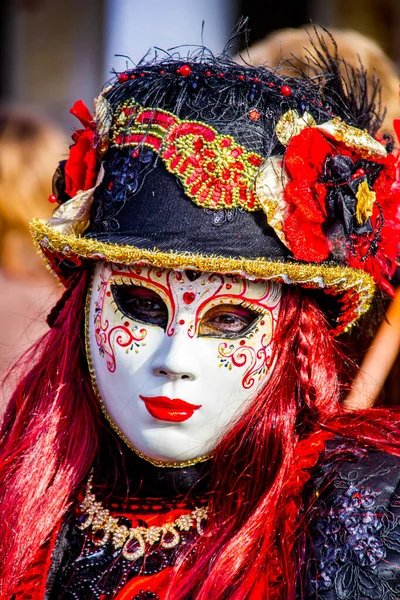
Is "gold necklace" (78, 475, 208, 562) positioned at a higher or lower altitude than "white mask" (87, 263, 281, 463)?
lower

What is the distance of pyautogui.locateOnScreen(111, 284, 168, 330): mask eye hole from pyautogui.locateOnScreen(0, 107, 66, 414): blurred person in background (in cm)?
151

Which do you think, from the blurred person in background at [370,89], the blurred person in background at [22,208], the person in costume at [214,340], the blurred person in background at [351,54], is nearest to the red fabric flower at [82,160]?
the person in costume at [214,340]

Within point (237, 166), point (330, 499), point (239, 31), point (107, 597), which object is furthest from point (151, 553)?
point (239, 31)

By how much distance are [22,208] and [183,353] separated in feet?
6.83

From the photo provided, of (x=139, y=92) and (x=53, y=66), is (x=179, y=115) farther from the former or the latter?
(x=53, y=66)

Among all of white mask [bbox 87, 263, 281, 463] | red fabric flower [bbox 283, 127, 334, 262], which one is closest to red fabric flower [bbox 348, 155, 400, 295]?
red fabric flower [bbox 283, 127, 334, 262]

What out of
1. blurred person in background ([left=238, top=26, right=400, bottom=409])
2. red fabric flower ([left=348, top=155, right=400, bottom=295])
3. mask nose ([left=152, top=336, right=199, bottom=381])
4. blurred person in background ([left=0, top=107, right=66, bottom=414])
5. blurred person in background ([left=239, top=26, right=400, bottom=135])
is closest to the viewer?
mask nose ([left=152, top=336, right=199, bottom=381])

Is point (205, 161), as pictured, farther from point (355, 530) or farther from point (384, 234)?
point (355, 530)

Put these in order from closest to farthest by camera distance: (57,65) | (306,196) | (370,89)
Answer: (306,196), (370,89), (57,65)

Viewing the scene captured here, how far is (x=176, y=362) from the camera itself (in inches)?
85.0

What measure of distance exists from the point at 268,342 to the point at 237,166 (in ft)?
1.41

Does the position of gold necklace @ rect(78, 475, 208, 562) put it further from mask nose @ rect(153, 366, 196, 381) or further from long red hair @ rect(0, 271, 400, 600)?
mask nose @ rect(153, 366, 196, 381)

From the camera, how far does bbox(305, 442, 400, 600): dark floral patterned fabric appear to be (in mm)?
2006

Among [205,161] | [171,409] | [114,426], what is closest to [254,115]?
[205,161]
